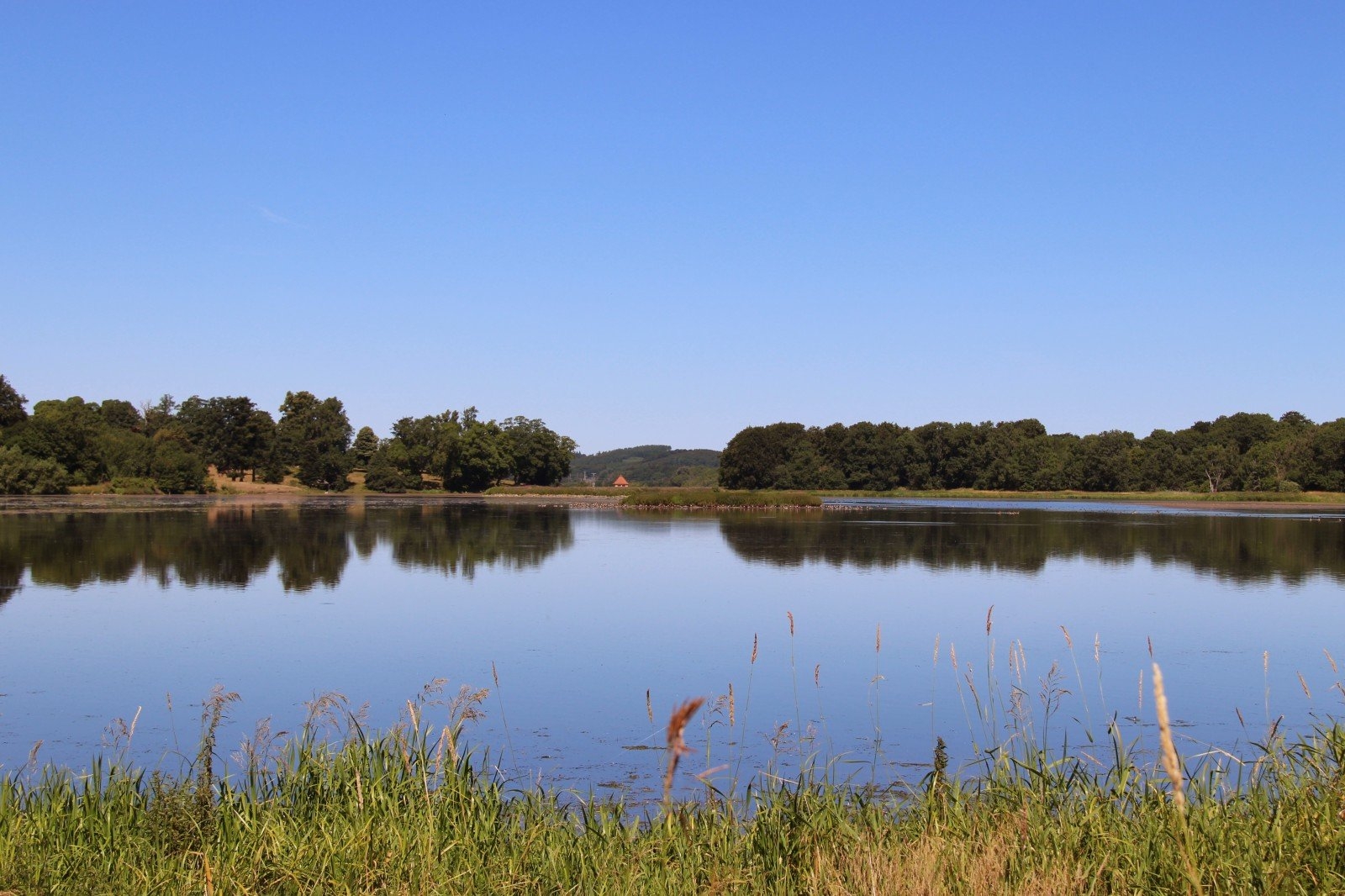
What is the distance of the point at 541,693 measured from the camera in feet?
35.7

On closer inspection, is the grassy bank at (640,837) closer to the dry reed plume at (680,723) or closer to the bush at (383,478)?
the dry reed plume at (680,723)

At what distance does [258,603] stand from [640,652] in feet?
23.8

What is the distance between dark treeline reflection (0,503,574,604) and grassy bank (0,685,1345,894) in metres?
13.6

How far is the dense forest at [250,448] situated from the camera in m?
68.2

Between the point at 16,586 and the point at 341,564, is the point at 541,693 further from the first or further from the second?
the point at 341,564

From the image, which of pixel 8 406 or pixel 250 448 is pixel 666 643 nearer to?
pixel 8 406

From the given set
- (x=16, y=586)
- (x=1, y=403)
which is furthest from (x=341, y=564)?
(x=1, y=403)

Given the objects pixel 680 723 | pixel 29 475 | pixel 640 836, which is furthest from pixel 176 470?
pixel 680 723

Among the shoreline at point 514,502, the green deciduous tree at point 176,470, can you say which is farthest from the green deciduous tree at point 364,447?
the green deciduous tree at point 176,470

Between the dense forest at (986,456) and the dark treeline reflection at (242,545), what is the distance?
69463 millimetres

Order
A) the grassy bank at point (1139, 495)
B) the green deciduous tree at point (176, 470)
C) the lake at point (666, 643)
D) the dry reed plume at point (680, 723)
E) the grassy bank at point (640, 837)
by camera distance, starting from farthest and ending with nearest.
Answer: the grassy bank at point (1139, 495) < the green deciduous tree at point (176, 470) < the lake at point (666, 643) < the grassy bank at point (640, 837) < the dry reed plume at point (680, 723)

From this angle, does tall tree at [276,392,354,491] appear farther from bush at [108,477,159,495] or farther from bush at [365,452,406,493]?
bush at [108,477,159,495]

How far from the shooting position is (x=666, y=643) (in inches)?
551

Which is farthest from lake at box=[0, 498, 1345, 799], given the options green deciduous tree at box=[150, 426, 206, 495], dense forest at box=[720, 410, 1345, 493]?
dense forest at box=[720, 410, 1345, 493]
